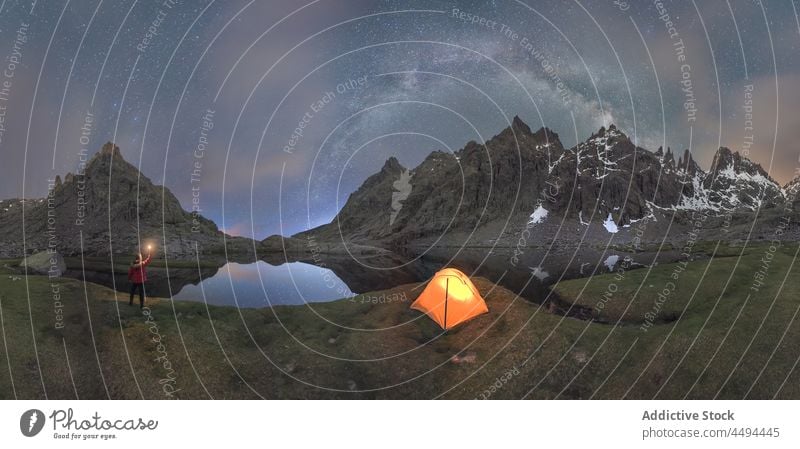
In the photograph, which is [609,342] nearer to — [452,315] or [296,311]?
[452,315]

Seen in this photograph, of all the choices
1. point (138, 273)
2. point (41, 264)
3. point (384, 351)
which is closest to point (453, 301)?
point (384, 351)

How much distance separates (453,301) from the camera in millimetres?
26000

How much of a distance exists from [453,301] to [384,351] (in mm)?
6212

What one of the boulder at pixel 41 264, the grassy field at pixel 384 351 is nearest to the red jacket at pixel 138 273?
the grassy field at pixel 384 351

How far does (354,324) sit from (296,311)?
5488mm

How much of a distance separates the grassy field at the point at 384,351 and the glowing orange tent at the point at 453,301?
2.76 feet

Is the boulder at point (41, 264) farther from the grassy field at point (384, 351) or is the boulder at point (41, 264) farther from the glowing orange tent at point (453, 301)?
the glowing orange tent at point (453, 301)

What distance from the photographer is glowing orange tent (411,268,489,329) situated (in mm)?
25828

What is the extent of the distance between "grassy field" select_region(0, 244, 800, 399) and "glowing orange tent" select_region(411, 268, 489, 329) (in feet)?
2.76

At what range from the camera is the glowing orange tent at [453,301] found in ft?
84.7

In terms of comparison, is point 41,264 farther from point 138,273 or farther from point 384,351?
point 384,351

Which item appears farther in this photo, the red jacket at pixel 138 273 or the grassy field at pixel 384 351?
the red jacket at pixel 138 273
